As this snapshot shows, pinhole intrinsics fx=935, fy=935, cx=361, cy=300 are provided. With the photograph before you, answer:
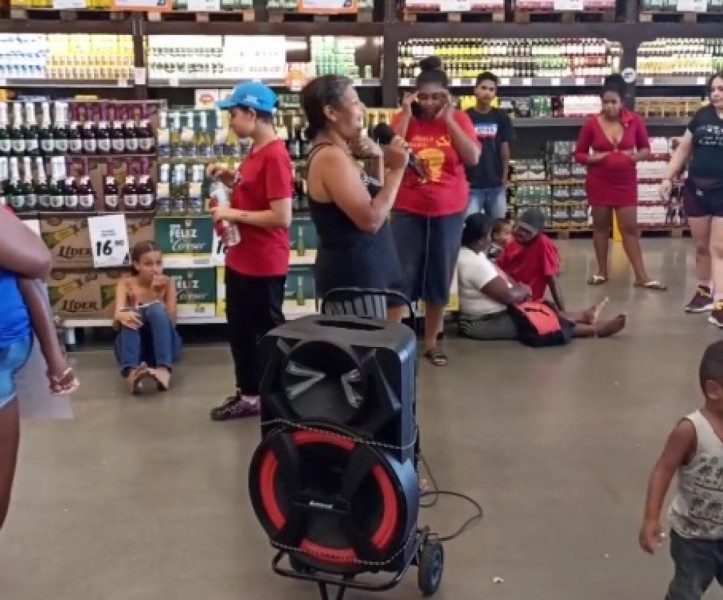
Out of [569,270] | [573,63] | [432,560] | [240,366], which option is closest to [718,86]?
[569,270]

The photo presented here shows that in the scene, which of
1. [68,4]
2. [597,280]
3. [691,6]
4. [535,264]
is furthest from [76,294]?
[691,6]

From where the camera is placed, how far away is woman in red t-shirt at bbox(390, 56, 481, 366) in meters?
4.69

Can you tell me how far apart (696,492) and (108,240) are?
3866mm

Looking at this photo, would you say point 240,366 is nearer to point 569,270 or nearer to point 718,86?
point 718,86

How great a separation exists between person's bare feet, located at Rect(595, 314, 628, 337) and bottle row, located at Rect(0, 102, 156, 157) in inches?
111

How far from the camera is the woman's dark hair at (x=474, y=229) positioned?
219 inches

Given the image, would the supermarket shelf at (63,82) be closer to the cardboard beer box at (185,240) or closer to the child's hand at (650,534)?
the cardboard beer box at (185,240)

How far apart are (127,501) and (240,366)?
0.92 meters

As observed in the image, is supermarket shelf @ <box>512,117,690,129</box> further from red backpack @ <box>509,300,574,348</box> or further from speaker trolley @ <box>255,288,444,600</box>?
speaker trolley @ <box>255,288,444,600</box>

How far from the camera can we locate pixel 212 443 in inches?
158

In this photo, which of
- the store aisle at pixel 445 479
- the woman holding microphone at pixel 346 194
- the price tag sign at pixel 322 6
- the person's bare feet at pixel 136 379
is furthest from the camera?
the price tag sign at pixel 322 6

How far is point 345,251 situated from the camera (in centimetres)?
316

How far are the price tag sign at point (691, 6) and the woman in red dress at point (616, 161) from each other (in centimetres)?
243

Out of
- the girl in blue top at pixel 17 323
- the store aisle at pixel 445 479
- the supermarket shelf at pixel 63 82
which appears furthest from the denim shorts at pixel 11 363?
the supermarket shelf at pixel 63 82
